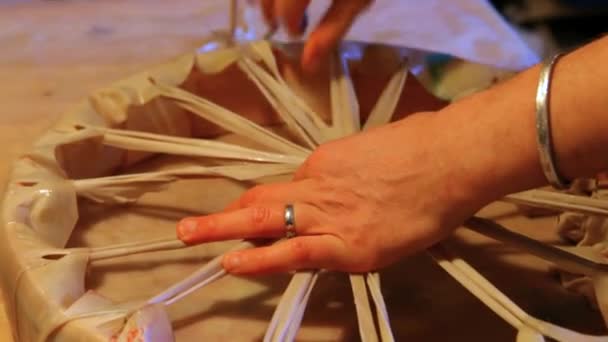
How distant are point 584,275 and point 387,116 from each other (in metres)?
0.25

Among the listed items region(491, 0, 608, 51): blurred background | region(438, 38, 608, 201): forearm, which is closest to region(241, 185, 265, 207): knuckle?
region(438, 38, 608, 201): forearm

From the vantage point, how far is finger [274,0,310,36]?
762 millimetres

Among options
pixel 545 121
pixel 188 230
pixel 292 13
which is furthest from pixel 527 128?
pixel 292 13

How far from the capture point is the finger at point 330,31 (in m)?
0.75

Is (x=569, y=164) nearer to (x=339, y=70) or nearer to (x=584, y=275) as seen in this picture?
(x=584, y=275)

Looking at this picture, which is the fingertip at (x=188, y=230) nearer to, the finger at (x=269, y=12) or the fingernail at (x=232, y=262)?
the fingernail at (x=232, y=262)

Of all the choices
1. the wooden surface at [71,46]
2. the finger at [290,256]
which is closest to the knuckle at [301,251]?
the finger at [290,256]

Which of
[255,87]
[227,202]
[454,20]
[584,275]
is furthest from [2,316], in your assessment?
[454,20]

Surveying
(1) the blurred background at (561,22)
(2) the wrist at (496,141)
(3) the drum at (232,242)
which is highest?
(1) the blurred background at (561,22)

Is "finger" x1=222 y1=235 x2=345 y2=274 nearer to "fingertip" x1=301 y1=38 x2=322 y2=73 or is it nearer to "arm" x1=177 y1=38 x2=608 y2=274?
"arm" x1=177 y1=38 x2=608 y2=274

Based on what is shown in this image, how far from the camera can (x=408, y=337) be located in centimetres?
53

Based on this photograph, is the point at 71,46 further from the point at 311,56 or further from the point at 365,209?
the point at 365,209

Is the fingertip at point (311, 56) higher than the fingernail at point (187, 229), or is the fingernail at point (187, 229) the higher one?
the fingertip at point (311, 56)

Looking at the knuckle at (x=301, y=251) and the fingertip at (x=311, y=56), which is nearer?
the knuckle at (x=301, y=251)
